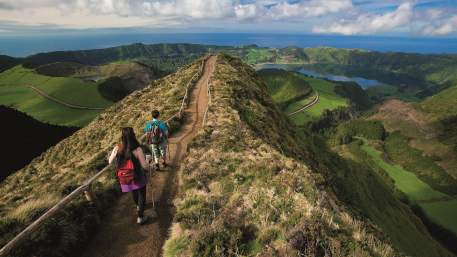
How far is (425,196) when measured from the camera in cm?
13488

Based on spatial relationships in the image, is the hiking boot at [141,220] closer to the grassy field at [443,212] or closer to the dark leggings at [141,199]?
the dark leggings at [141,199]

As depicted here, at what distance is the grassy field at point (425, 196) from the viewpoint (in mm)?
115537

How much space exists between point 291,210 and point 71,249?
24.9 ft

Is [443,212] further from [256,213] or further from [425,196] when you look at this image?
[256,213]

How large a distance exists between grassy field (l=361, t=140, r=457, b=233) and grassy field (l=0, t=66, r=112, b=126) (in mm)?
137116

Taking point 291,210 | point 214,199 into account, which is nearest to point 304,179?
point 291,210

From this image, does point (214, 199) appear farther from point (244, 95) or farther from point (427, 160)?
point (427, 160)

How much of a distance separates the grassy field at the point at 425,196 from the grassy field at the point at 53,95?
5398 inches

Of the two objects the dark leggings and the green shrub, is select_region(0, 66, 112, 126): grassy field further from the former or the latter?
the green shrub

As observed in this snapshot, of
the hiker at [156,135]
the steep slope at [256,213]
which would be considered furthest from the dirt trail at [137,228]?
the hiker at [156,135]

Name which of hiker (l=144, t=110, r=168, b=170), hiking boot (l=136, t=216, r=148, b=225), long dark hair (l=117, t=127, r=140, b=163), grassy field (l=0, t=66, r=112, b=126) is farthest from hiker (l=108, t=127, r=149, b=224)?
grassy field (l=0, t=66, r=112, b=126)

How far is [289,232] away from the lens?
951 centimetres

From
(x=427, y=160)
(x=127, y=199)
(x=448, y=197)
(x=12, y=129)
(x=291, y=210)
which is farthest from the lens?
(x=427, y=160)

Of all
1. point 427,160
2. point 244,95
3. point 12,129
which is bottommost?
point 427,160
